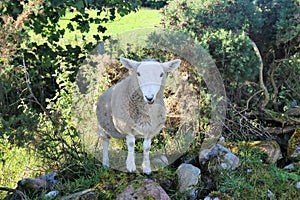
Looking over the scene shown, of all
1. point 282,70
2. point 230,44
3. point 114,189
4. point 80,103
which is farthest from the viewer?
point 282,70

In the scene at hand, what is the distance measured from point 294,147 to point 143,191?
1.98 metres

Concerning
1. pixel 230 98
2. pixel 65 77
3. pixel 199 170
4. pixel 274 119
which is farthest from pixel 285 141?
pixel 65 77

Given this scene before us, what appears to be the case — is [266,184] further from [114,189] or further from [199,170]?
[114,189]

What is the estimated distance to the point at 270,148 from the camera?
4.12 meters

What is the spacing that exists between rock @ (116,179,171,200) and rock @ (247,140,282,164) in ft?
4.87

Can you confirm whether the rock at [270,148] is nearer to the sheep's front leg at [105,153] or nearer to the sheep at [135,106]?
the sheep at [135,106]

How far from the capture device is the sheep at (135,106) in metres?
2.52

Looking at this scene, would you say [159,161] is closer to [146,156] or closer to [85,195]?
[146,156]

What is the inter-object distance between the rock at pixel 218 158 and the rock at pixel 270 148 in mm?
506

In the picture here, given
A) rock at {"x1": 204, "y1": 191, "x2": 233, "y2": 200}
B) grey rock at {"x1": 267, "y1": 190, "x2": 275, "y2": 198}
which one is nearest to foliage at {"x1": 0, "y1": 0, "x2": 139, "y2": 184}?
rock at {"x1": 204, "y1": 191, "x2": 233, "y2": 200}

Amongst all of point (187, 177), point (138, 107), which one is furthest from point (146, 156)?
point (187, 177)

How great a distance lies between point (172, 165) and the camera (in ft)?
12.5

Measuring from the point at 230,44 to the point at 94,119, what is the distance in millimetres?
1801

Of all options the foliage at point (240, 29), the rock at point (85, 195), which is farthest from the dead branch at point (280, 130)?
the rock at point (85, 195)
